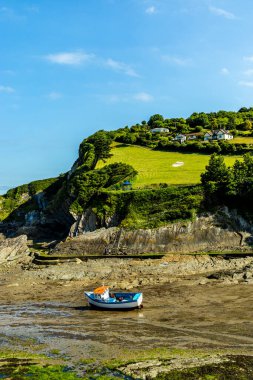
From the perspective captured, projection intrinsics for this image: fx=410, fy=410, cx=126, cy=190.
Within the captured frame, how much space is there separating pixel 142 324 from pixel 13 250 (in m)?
42.9

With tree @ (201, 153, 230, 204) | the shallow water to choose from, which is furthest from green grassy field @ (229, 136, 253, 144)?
the shallow water

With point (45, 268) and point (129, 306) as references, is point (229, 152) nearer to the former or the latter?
point (45, 268)

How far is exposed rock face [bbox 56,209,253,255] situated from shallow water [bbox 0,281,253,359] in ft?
57.1

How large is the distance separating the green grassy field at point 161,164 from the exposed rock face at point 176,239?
42.7 feet

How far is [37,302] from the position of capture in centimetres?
3934

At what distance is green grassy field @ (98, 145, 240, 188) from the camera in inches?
2997

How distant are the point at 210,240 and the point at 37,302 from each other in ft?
92.5

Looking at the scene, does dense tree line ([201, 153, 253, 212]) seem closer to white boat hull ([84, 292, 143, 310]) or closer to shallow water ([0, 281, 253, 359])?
shallow water ([0, 281, 253, 359])

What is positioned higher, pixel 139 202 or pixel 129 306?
pixel 139 202

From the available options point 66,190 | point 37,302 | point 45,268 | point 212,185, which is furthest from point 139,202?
point 37,302

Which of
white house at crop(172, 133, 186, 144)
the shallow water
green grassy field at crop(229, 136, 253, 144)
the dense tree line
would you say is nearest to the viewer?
the shallow water

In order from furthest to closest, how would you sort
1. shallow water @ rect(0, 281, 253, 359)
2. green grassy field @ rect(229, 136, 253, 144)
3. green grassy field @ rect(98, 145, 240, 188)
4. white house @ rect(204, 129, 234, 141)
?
1. white house @ rect(204, 129, 234, 141)
2. green grassy field @ rect(229, 136, 253, 144)
3. green grassy field @ rect(98, 145, 240, 188)
4. shallow water @ rect(0, 281, 253, 359)

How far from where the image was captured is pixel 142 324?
1165 inches

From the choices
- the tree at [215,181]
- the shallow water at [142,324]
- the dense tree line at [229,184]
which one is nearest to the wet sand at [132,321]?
the shallow water at [142,324]
